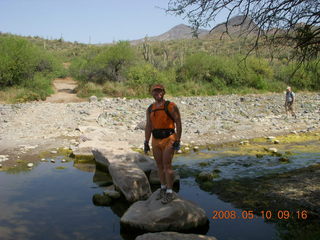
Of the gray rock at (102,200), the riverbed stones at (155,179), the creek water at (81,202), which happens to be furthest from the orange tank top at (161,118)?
the riverbed stones at (155,179)

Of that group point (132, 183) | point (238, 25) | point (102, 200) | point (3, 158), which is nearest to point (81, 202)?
point (102, 200)

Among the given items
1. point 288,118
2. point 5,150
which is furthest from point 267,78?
point 5,150

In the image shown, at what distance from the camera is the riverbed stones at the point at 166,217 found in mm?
4812

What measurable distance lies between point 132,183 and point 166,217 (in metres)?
1.51

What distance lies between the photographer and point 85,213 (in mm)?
5777

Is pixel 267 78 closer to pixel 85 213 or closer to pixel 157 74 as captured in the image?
pixel 157 74

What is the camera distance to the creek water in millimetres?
4988

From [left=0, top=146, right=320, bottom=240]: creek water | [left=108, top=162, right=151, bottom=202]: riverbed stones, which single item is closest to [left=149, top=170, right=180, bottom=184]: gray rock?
[left=0, top=146, right=320, bottom=240]: creek water

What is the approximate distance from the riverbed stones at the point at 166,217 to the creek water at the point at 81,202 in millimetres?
213

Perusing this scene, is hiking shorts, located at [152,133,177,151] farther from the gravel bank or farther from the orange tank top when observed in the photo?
the gravel bank

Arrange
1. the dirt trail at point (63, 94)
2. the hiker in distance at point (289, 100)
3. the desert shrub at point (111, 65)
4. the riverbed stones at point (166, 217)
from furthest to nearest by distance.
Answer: the desert shrub at point (111, 65) < the dirt trail at point (63, 94) < the hiker in distance at point (289, 100) < the riverbed stones at point (166, 217)

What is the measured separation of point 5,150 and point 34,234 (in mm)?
6265

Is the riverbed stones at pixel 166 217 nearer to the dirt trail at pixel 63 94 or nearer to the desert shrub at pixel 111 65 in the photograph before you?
the dirt trail at pixel 63 94

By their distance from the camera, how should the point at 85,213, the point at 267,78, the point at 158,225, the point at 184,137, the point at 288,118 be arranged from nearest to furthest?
1. the point at 158,225
2. the point at 85,213
3. the point at 184,137
4. the point at 288,118
5. the point at 267,78
